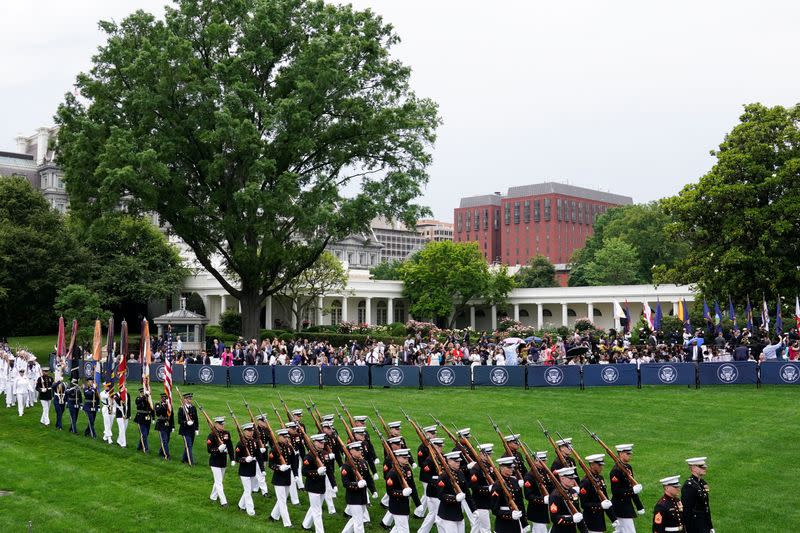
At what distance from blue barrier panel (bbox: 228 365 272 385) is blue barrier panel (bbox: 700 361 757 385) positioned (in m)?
17.1

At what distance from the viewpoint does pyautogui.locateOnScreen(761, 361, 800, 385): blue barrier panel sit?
95.1ft

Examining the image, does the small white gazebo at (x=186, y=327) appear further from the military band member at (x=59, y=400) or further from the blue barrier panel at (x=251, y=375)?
the military band member at (x=59, y=400)

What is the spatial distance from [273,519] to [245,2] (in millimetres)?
29251

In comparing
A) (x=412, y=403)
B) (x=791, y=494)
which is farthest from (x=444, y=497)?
(x=412, y=403)

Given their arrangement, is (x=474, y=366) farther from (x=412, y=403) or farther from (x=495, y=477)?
(x=495, y=477)

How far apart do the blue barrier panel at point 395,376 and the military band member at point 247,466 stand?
16304mm

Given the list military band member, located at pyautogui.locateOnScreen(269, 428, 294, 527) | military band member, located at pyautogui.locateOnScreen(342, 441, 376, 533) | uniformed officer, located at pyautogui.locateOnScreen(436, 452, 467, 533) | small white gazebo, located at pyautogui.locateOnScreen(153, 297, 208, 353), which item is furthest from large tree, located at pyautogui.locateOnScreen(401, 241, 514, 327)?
uniformed officer, located at pyautogui.locateOnScreen(436, 452, 467, 533)

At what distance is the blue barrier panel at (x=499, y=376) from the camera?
30.7 metres

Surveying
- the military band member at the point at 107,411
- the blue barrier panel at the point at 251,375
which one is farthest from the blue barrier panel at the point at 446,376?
the military band member at the point at 107,411

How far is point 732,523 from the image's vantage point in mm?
14047

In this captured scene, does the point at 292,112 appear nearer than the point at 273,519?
No

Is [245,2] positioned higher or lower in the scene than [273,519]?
higher

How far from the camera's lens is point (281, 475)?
14555mm

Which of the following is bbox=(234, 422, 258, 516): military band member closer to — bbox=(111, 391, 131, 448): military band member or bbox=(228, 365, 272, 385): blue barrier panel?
bbox=(111, 391, 131, 448): military band member
